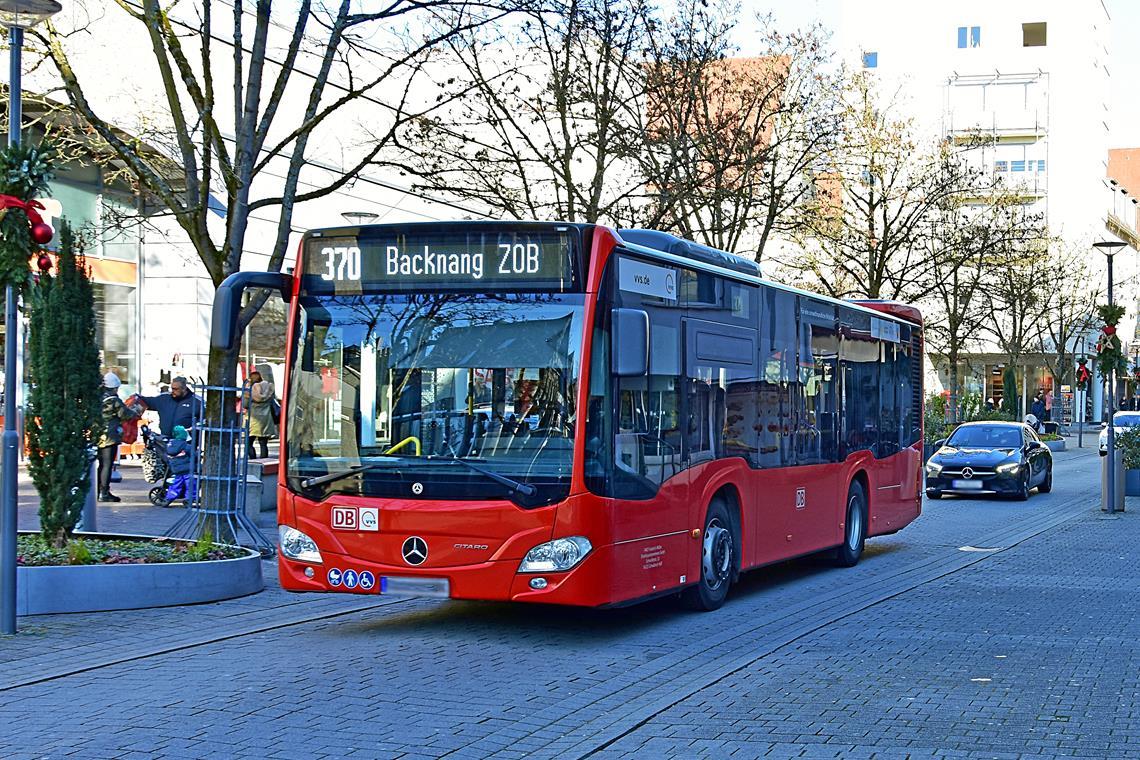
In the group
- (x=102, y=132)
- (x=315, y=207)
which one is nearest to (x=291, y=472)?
(x=102, y=132)

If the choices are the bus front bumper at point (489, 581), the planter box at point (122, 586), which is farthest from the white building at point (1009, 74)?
the bus front bumper at point (489, 581)

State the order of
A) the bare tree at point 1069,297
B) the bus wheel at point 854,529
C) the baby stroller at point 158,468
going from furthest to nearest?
the bare tree at point 1069,297 < the baby stroller at point 158,468 < the bus wheel at point 854,529

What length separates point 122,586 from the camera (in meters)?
11.2

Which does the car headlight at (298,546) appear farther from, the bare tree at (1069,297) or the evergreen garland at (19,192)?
the bare tree at (1069,297)

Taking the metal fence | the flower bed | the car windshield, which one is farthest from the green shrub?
the flower bed

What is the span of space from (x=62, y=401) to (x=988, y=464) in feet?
63.5

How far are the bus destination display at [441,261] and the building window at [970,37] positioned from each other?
244ft

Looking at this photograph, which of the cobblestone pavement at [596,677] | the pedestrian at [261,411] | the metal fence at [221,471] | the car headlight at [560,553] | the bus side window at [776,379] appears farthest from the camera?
Answer: the pedestrian at [261,411]

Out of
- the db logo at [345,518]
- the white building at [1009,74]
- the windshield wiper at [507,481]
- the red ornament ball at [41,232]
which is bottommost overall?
the db logo at [345,518]

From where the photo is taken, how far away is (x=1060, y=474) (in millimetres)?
38500

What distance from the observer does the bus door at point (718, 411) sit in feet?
37.0

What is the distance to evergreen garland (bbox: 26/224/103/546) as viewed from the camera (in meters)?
11.8

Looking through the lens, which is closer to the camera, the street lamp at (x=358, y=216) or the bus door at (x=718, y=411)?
the bus door at (x=718, y=411)

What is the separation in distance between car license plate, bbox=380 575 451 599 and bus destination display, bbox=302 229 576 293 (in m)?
1.93
